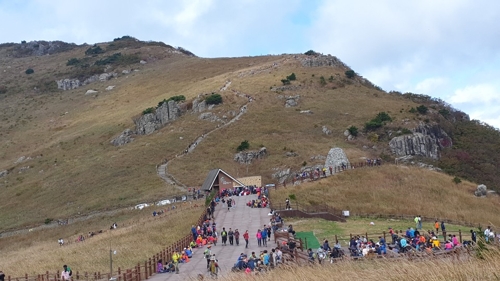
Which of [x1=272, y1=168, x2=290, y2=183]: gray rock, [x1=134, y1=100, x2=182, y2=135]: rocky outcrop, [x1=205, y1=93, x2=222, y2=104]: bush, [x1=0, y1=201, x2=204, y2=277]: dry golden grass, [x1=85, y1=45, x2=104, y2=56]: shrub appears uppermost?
[x1=85, y1=45, x2=104, y2=56]: shrub

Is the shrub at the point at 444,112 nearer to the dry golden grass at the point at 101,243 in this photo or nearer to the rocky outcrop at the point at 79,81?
the dry golden grass at the point at 101,243

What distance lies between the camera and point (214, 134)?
3041 inches

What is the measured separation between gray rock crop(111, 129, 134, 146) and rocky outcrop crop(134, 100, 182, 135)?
2.02m

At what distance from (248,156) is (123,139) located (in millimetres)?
24383

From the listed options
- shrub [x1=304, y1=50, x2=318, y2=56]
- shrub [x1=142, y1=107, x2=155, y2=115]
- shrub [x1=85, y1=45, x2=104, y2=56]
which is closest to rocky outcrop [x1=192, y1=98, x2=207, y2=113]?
shrub [x1=142, y1=107, x2=155, y2=115]

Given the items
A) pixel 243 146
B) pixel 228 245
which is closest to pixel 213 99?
pixel 243 146

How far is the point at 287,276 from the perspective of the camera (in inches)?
456

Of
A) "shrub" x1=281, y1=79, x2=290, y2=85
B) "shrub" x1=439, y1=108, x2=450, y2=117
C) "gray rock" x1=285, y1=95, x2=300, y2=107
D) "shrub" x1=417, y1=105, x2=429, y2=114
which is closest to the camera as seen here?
"shrub" x1=417, y1=105, x2=429, y2=114

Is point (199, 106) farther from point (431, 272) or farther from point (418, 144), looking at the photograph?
point (431, 272)

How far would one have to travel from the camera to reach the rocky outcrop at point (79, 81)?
5718 inches

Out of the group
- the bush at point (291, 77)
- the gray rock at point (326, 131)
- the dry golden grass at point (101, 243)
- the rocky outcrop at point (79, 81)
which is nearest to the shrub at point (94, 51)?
the rocky outcrop at point (79, 81)

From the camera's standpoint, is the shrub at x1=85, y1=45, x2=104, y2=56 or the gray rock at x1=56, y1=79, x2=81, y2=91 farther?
the shrub at x1=85, y1=45, x2=104, y2=56

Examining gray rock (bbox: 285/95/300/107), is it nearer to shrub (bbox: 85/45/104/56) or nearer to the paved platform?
the paved platform

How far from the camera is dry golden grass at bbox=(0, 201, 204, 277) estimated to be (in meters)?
29.2
